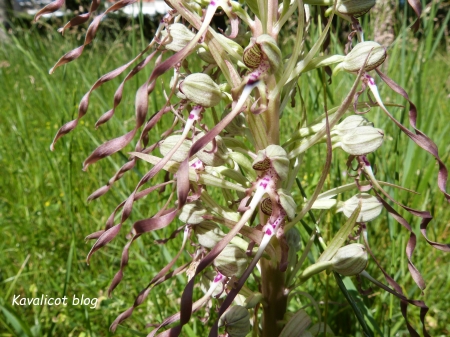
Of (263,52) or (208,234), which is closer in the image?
(263,52)

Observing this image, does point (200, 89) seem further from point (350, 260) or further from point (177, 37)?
point (350, 260)

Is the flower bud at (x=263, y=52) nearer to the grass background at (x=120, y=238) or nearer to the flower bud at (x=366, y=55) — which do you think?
the flower bud at (x=366, y=55)

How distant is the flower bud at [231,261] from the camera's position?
746mm

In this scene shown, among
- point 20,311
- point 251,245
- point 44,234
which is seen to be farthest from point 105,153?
point 44,234

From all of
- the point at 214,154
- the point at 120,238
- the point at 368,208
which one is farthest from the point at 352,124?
the point at 120,238

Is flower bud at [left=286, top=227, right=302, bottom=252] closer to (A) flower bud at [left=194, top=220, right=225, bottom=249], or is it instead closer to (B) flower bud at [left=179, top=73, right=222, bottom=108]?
(A) flower bud at [left=194, top=220, right=225, bottom=249]

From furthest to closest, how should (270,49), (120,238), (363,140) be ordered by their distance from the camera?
(120,238)
(363,140)
(270,49)

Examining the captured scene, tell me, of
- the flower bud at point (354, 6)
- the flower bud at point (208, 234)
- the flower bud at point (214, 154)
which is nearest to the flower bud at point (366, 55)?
the flower bud at point (354, 6)

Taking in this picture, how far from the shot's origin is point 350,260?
774 mm

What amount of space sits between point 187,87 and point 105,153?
173 millimetres

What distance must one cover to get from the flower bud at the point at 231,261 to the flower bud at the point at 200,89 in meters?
0.25

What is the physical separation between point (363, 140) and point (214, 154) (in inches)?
10.3

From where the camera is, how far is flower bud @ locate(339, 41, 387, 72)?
0.77 metres

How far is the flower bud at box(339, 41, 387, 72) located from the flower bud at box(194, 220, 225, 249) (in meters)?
0.37
